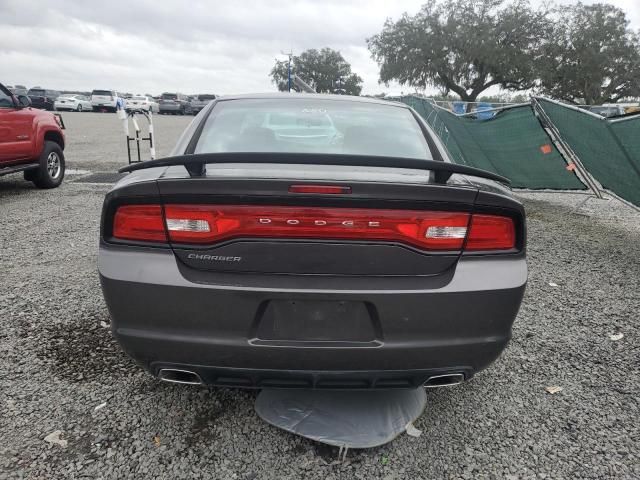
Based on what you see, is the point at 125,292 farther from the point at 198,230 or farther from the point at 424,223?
the point at 424,223

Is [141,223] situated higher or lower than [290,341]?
higher

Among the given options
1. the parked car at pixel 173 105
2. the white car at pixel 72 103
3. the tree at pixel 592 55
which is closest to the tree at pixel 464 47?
the tree at pixel 592 55

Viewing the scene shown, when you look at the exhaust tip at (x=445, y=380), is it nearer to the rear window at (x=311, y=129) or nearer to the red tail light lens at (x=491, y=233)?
the red tail light lens at (x=491, y=233)

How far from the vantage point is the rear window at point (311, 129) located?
257 centimetres

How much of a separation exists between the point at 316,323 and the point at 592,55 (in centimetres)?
4512

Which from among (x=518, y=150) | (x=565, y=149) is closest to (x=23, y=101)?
(x=518, y=150)

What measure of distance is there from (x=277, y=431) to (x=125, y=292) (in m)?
0.97

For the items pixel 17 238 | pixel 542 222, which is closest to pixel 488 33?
pixel 542 222

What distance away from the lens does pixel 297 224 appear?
178cm

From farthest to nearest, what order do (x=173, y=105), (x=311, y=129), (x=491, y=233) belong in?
(x=173, y=105)
(x=311, y=129)
(x=491, y=233)

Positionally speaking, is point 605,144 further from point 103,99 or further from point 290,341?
point 103,99

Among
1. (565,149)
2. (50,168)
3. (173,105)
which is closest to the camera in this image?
(565,149)

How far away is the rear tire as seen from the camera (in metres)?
7.97

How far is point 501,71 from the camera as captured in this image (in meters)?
40.4
